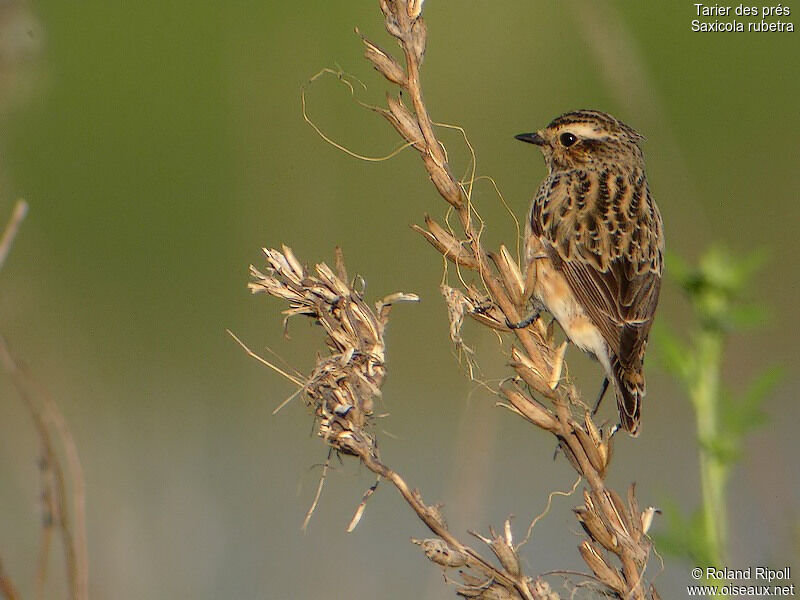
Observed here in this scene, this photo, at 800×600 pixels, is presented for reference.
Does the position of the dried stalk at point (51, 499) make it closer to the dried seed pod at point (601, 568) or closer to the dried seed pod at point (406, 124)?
the dried seed pod at point (406, 124)

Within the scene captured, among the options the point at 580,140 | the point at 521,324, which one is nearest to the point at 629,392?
the point at 521,324

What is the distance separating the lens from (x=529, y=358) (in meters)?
2.72

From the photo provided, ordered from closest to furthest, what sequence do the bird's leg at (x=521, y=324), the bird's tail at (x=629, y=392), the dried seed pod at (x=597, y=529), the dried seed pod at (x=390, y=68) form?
the dried seed pod at (x=597, y=529), the dried seed pod at (x=390, y=68), the bird's leg at (x=521, y=324), the bird's tail at (x=629, y=392)

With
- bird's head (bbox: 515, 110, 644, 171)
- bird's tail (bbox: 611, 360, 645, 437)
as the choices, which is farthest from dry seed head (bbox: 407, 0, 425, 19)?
bird's head (bbox: 515, 110, 644, 171)

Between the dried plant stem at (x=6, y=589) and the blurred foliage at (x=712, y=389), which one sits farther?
the blurred foliage at (x=712, y=389)

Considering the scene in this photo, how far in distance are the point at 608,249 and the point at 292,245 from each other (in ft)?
12.5

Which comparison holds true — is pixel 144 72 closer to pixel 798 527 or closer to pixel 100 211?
pixel 100 211

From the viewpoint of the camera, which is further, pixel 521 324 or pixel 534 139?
pixel 534 139

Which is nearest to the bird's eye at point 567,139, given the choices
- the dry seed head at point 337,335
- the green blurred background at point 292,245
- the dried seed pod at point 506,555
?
the green blurred background at point 292,245

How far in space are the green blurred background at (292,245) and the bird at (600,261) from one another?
0.25m

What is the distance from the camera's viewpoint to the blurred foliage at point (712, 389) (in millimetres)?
2934

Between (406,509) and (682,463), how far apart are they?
1.77 metres

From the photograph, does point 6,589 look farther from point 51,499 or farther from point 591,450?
point 591,450

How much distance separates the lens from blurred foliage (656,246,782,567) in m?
2.93
